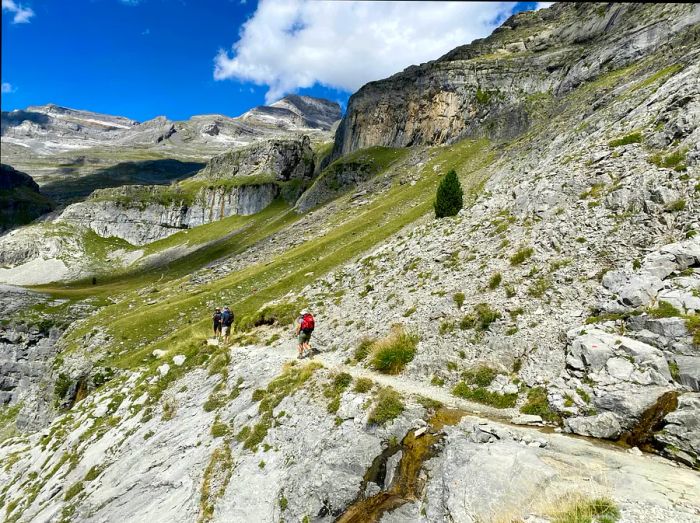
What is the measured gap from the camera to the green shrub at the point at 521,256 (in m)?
22.3

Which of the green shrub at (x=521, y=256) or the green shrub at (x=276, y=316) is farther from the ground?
the green shrub at (x=521, y=256)

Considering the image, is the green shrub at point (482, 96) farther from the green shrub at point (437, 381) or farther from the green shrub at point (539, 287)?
the green shrub at point (437, 381)

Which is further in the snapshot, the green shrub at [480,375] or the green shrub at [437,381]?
the green shrub at [437,381]

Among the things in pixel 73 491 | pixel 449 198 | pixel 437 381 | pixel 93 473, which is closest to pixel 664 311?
pixel 437 381

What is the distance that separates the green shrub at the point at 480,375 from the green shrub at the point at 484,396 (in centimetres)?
26

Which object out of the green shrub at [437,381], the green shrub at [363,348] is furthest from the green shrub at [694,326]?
the green shrub at [363,348]

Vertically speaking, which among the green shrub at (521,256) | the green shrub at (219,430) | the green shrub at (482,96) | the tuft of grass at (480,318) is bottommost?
the green shrub at (219,430)

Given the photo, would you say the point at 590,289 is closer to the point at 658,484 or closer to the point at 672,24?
the point at 658,484

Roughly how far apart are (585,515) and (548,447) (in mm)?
3188

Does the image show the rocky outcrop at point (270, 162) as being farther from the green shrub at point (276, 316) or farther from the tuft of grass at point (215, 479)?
the tuft of grass at point (215, 479)

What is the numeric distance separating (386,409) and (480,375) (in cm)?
458

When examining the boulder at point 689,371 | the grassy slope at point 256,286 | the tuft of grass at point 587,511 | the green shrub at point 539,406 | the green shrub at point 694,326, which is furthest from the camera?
the grassy slope at point 256,286

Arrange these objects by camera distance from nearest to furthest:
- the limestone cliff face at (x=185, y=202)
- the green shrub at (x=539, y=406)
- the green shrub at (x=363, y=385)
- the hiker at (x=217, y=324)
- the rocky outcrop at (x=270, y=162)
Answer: the green shrub at (x=539, y=406) < the green shrub at (x=363, y=385) < the hiker at (x=217, y=324) < the limestone cliff face at (x=185, y=202) < the rocky outcrop at (x=270, y=162)

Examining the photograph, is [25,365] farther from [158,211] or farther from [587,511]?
[158,211]
